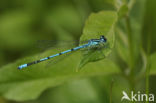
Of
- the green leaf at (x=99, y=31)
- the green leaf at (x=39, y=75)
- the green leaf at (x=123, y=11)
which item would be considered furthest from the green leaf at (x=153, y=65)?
the green leaf at (x=99, y=31)

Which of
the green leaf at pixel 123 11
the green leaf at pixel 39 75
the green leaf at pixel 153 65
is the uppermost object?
the green leaf at pixel 123 11

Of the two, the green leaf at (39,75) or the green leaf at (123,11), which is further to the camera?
the green leaf at (39,75)

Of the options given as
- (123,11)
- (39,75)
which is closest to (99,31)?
(123,11)

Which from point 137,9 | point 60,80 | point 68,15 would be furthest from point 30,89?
point 68,15

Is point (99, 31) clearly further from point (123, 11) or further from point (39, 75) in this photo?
point (39, 75)

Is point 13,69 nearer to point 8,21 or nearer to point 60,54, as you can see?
point 60,54

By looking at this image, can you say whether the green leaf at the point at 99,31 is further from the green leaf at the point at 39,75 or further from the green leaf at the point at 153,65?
the green leaf at the point at 153,65

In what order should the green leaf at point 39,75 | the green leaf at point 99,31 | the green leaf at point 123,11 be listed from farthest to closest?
the green leaf at point 39,75 < the green leaf at point 123,11 < the green leaf at point 99,31
